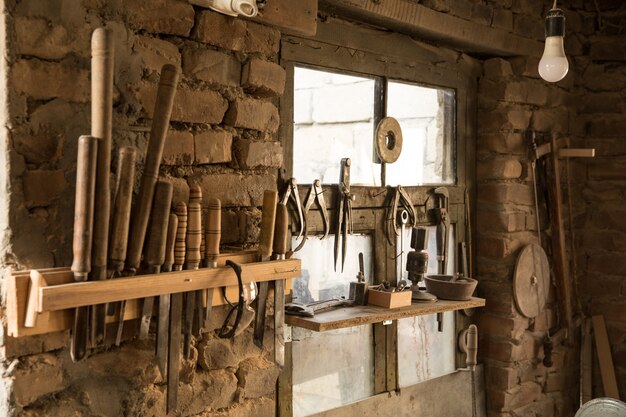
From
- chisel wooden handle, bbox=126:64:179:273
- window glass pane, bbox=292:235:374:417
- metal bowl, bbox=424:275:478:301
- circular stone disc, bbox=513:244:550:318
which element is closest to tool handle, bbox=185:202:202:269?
chisel wooden handle, bbox=126:64:179:273

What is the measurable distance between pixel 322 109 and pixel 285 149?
9.1 inches

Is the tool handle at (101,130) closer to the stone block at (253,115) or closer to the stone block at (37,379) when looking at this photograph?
the stone block at (37,379)

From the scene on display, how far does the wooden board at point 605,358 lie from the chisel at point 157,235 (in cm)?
236

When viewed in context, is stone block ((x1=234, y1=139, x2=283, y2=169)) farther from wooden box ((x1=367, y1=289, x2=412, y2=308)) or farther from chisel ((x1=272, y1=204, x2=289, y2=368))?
wooden box ((x1=367, y1=289, x2=412, y2=308))

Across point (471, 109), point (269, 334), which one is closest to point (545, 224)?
point (471, 109)

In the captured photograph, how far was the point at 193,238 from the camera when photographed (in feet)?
5.17

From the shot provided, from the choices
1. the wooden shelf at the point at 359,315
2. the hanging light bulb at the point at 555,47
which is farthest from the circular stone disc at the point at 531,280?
the hanging light bulb at the point at 555,47

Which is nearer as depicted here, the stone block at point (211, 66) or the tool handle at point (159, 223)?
the tool handle at point (159, 223)

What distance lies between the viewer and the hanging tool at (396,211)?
248 centimetres

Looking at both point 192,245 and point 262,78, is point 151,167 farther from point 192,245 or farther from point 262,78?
point 262,78

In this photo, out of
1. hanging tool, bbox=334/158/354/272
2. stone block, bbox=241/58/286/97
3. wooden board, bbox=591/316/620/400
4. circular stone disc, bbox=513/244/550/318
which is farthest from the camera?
wooden board, bbox=591/316/620/400

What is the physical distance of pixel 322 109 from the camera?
2.28m

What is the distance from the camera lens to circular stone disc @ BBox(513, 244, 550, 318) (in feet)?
9.30

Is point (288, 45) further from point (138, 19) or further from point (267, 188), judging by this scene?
point (138, 19)
